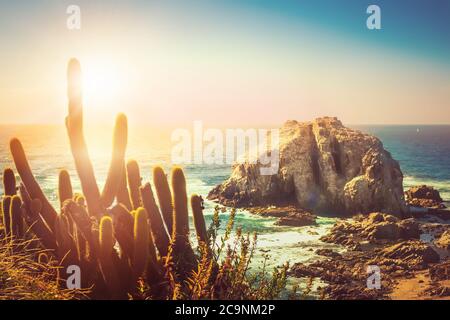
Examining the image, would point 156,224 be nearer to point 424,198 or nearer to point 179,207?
point 179,207

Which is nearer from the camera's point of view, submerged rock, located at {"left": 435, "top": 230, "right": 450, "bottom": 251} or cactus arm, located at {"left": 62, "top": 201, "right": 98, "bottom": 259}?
cactus arm, located at {"left": 62, "top": 201, "right": 98, "bottom": 259}

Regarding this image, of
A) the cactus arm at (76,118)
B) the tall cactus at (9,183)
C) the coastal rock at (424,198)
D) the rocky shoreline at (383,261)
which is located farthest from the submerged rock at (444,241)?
the cactus arm at (76,118)

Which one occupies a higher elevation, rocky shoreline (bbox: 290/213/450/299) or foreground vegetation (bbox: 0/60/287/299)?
foreground vegetation (bbox: 0/60/287/299)

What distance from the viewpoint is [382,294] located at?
17547 mm

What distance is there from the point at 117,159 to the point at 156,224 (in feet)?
3.41

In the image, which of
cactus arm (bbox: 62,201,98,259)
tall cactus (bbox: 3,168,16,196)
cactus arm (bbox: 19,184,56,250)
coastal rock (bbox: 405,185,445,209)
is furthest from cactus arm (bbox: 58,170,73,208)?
coastal rock (bbox: 405,185,445,209)

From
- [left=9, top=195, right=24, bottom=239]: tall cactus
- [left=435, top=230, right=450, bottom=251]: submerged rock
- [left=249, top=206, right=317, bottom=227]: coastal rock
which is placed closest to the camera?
Answer: [left=9, top=195, right=24, bottom=239]: tall cactus

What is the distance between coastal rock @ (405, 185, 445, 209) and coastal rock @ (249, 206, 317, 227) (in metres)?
10.2

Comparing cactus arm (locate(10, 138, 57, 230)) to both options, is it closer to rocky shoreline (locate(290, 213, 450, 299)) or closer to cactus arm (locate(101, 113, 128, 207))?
cactus arm (locate(101, 113, 128, 207))

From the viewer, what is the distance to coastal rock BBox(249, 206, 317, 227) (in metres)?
30.4

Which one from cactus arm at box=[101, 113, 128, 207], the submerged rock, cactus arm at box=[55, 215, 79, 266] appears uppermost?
cactus arm at box=[101, 113, 128, 207]

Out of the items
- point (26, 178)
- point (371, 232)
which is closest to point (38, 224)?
point (26, 178)

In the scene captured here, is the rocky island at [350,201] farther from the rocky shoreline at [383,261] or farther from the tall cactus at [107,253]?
the tall cactus at [107,253]
